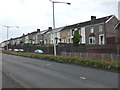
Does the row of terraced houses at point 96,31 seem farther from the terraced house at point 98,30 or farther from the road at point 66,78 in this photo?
the road at point 66,78

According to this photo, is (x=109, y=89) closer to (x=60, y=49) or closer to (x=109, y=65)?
(x=109, y=65)

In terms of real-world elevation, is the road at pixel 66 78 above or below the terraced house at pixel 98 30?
below

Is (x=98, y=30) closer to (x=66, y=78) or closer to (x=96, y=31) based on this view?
(x=96, y=31)

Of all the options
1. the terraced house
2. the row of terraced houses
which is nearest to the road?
the row of terraced houses

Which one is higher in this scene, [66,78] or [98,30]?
[98,30]

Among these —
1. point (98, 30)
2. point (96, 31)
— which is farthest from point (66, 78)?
point (96, 31)

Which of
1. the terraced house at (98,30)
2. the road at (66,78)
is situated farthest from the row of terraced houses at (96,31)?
the road at (66,78)

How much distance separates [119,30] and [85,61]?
95.8 ft

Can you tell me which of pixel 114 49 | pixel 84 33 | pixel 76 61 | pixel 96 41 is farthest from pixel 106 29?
pixel 76 61

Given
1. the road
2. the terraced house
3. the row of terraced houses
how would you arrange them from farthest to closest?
the terraced house < the row of terraced houses < the road

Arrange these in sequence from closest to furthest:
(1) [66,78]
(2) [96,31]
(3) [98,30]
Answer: (1) [66,78] < (3) [98,30] < (2) [96,31]

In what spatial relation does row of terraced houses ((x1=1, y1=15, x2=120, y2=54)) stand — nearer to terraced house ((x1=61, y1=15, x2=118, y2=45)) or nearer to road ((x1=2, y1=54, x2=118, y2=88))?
terraced house ((x1=61, y1=15, x2=118, y2=45))

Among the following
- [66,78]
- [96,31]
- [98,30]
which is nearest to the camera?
[66,78]

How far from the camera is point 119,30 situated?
5641 cm
